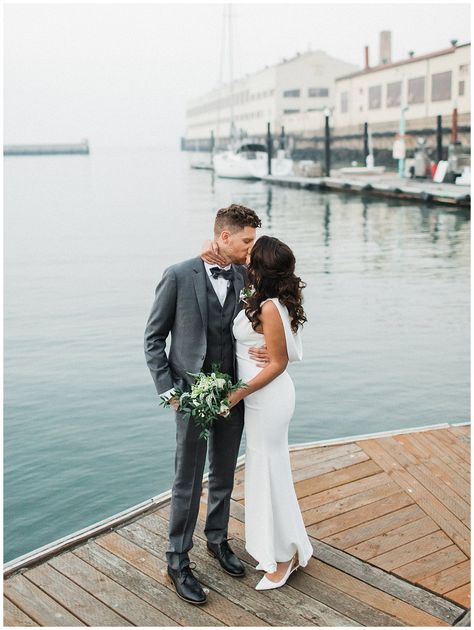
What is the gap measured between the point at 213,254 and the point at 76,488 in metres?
3.69

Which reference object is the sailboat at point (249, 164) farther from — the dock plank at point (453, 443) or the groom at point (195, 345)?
the groom at point (195, 345)

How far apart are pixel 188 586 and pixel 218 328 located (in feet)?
3.59

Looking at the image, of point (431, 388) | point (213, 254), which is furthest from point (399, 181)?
point (213, 254)

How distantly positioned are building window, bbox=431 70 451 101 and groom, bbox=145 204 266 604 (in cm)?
4674

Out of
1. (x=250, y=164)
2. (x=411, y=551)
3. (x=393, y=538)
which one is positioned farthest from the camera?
(x=250, y=164)

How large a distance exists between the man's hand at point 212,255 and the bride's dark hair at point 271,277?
5.5 inches

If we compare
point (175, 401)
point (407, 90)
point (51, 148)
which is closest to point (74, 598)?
point (175, 401)

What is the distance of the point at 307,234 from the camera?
76.5ft

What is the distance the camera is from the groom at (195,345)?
10.8 ft

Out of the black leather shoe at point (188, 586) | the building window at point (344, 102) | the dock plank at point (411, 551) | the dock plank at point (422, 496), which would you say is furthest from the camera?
the building window at point (344, 102)

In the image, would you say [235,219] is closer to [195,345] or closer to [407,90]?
[195,345]

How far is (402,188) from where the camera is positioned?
103ft

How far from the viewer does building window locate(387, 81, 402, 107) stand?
175ft

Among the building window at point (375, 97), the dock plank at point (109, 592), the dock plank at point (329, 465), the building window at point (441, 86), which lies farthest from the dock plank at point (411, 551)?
the building window at point (375, 97)
